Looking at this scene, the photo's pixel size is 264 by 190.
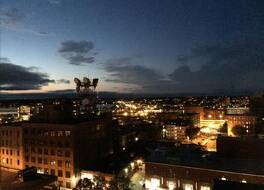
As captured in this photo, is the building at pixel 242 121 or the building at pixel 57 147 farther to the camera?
the building at pixel 242 121

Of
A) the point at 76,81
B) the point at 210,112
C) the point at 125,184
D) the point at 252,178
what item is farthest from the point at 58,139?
the point at 210,112

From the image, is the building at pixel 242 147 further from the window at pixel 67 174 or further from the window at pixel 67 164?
the window at pixel 67 174

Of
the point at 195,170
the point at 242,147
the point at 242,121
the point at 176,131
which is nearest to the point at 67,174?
the point at 195,170

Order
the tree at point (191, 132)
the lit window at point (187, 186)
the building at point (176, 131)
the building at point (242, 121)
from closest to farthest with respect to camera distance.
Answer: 1. the lit window at point (187, 186)
2. the tree at point (191, 132)
3. the building at point (176, 131)
4. the building at point (242, 121)

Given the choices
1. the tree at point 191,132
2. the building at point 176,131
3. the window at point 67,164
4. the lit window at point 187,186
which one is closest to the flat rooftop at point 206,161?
the lit window at point 187,186

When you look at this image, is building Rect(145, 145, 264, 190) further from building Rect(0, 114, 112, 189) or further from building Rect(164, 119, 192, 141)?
building Rect(164, 119, 192, 141)

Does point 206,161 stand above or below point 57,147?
above

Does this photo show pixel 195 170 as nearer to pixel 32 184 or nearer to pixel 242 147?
pixel 242 147

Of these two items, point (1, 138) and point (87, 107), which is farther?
point (87, 107)

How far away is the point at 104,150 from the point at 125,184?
47.2 feet

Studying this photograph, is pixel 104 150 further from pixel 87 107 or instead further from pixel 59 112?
pixel 87 107

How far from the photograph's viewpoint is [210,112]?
10019 centimetres

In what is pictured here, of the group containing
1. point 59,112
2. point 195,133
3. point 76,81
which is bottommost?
point 195,133

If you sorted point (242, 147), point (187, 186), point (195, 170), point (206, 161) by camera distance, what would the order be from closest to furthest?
1. point (195, 170)
2. point (187, 186)
3. point (206, 161)
4. point (242, 147)
